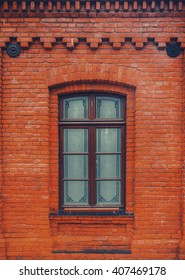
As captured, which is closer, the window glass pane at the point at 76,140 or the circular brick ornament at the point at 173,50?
the circular brick ornament at the point at 173,50

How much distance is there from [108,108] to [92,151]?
2.49ft

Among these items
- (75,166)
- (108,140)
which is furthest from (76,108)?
(75,166)

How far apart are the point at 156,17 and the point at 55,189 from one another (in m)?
3.18

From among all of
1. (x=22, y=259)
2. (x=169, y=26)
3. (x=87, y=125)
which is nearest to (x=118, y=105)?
(x=87, y=125)

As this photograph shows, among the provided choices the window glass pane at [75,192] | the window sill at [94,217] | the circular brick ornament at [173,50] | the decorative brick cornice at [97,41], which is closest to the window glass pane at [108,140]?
the window glass pane at [75,192]

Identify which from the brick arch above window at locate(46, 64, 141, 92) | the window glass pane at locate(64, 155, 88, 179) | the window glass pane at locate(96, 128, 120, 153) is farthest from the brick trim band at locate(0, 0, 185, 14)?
the window glass pane at locate(64, 155, 88, 179)

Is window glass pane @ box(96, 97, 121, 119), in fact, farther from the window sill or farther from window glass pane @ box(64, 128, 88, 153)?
the window sill

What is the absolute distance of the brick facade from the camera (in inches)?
196

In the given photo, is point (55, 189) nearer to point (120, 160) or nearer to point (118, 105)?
point (120, 160)

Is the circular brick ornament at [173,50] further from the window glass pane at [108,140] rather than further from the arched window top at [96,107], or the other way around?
the window glass pane at [108,140]

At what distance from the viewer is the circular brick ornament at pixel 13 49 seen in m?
5.00

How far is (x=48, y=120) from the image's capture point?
5074 mm

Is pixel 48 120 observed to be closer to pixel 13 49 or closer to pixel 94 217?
pixel 13 49

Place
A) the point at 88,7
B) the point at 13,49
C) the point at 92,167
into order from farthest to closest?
the point at 92,167, the point at 13,49, the point at 88,7
